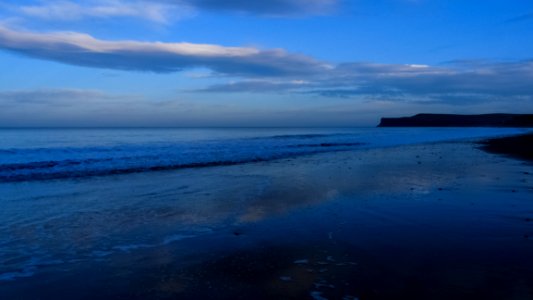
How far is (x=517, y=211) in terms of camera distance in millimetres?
8609

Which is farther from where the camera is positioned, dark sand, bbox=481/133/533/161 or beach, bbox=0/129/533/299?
dark sand, bbox=481/133/533/161

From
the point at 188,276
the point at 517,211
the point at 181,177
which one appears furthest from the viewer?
the point at 181,177

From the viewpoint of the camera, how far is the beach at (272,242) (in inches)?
182

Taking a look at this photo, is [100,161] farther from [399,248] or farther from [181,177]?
[399,248]

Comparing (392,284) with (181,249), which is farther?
(181,249)

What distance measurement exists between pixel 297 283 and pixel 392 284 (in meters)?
1.08

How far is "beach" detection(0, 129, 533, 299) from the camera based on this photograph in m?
4.61

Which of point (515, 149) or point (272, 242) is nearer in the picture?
point (272, 242)

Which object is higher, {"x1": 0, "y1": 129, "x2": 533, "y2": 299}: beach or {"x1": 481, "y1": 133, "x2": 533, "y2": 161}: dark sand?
{"x1": 481, "y1": 133, "x2": 533, "y2": 161}: dark sand

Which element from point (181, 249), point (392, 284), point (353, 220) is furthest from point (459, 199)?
point (181, 249)

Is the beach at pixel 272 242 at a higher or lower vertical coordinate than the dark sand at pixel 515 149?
lower

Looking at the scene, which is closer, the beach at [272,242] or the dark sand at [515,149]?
the beach at [272,242]

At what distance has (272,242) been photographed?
650 cm

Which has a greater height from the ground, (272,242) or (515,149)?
(515,149)
